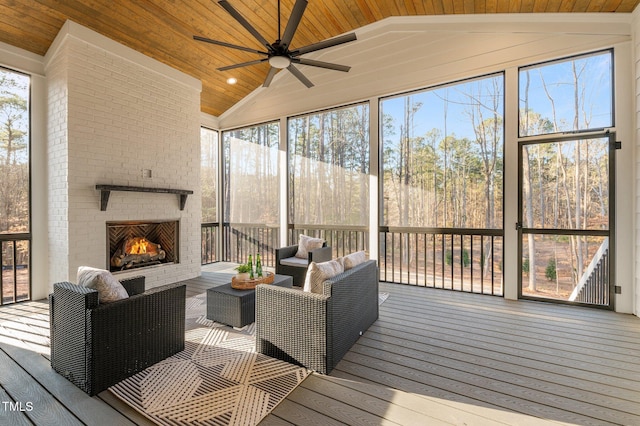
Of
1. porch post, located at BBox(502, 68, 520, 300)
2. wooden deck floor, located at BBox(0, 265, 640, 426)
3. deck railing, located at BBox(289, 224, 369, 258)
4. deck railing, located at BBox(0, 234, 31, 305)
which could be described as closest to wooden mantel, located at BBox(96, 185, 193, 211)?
deck railing, located at BBox(0, 234, 31, 305)

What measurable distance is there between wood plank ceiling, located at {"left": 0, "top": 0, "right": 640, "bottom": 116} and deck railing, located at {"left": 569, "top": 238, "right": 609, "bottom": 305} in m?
2.84

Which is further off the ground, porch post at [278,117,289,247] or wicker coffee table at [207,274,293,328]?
porch post at [278,117,289,247]

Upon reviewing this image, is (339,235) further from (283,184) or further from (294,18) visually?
(294,18)

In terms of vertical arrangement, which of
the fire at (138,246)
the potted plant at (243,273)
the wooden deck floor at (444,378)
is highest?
the fire at (138,246)

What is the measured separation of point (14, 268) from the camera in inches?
153

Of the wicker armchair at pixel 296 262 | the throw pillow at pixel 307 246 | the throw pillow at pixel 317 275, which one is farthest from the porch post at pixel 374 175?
→ the throw pillow at pixel 317 275

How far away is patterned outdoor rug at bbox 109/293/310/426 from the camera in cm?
181

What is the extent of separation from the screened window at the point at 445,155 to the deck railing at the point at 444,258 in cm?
17

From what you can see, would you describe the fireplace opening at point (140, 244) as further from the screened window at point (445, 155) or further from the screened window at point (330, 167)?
the screened window at point (445, 155)

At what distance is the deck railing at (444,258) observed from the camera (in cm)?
430

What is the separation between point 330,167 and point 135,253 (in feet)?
11.5

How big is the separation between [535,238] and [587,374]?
7.00ft

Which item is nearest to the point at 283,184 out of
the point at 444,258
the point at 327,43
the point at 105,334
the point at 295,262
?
the point at 295,262

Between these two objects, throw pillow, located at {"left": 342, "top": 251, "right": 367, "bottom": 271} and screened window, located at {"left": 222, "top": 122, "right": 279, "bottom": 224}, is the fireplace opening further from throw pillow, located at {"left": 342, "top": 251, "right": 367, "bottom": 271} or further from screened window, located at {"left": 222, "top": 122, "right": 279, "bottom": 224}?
throw pillow, located at {"left": 342, "top": 251, "right": 367, "bottom": 271}
